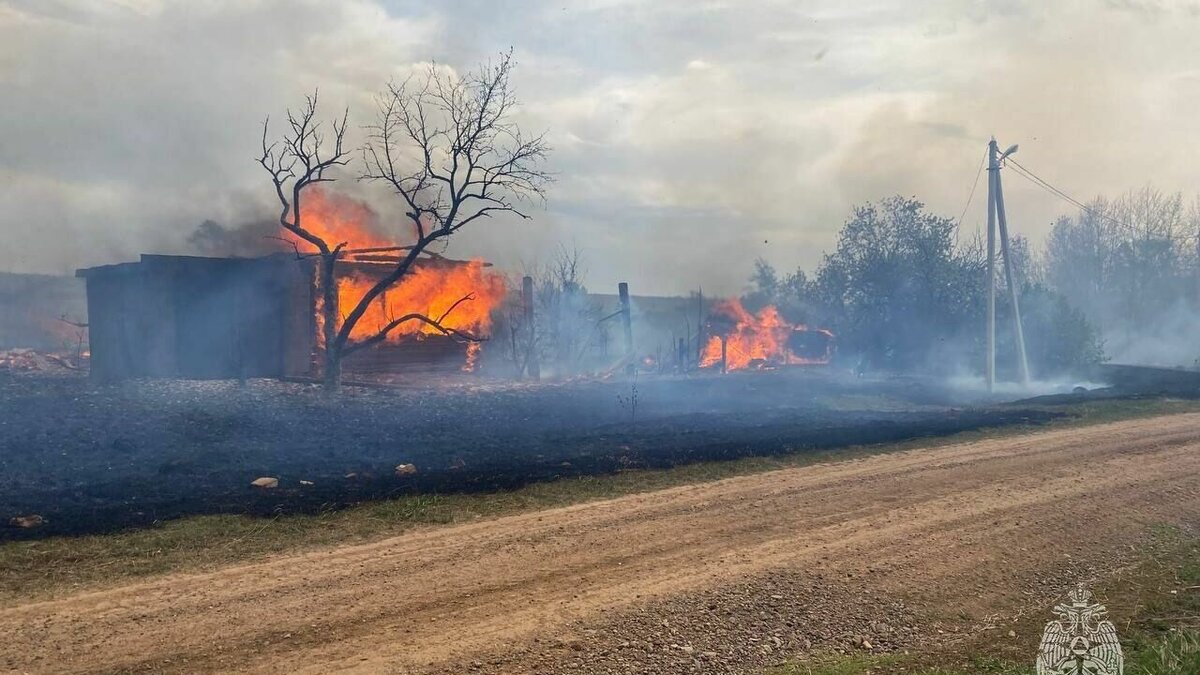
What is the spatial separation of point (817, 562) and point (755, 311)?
35648 mm

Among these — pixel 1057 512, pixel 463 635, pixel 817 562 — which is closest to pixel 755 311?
pixel 1057 512

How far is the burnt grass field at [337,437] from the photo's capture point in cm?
1076

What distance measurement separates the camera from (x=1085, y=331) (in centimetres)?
3494

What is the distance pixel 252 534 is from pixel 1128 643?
860 cm

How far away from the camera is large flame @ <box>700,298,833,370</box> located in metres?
37.8

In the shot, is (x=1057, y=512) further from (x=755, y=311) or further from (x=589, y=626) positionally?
(x=755, y=311)

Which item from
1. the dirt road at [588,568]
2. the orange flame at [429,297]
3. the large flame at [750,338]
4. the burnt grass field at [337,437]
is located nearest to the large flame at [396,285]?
the orange flame at [429,297]

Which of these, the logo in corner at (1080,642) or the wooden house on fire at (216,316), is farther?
the wooden house on fire at (216,316)

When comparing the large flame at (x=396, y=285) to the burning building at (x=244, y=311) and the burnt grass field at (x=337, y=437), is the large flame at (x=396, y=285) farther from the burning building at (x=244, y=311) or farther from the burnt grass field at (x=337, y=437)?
the burnt grass field at (x=337, y=437)

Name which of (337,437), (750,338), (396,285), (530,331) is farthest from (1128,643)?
(750,338)

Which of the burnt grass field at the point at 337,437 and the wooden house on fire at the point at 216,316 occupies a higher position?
the wooden house on fire at the point at 216,316

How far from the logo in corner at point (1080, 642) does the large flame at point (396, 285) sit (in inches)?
827

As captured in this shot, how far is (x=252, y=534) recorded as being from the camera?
8.81m

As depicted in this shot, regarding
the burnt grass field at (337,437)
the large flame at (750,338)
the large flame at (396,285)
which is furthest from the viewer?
the large flame at (750,338)
